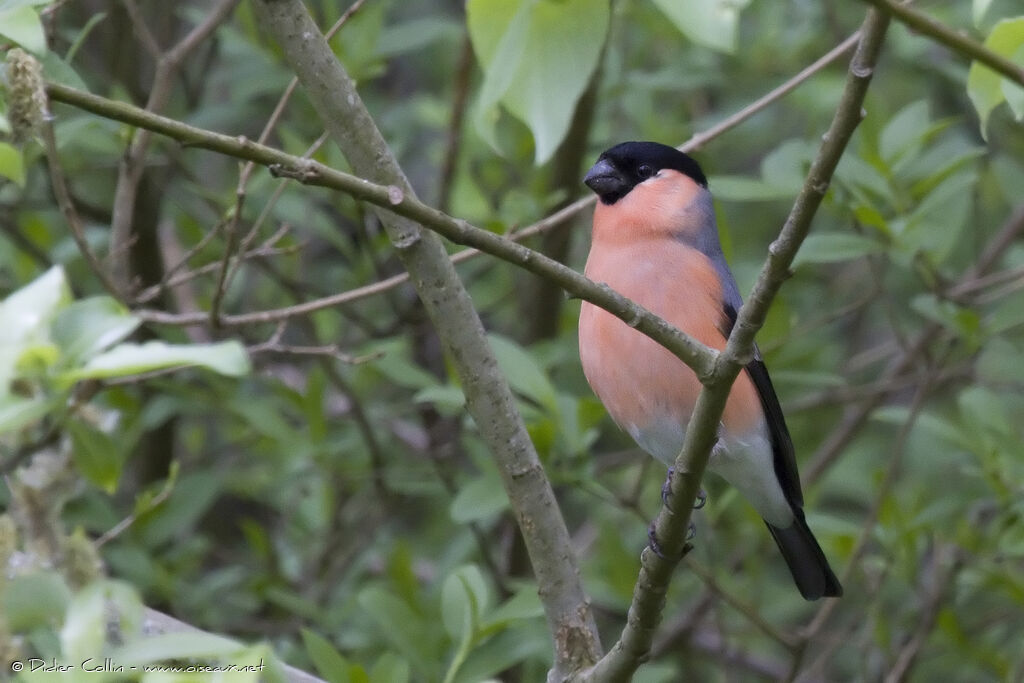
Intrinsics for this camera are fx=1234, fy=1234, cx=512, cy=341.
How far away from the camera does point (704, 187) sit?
367 centimetres

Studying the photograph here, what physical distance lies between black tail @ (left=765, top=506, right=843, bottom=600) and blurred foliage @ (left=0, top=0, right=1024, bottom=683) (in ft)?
0.31

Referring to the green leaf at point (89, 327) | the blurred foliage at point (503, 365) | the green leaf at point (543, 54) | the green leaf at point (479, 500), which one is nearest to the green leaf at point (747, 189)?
the blurred foliage at point (503, 365)

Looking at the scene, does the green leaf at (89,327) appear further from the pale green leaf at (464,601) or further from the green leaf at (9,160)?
the pale green leaf at (464,601)

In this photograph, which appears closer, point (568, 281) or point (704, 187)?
point (568, 281)

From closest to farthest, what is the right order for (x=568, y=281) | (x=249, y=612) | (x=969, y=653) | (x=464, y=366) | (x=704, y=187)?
(x=568, y=281) < (x=464, y=366) < (x=704, y=187) < (x=969, y=653) < (x=249, y=612)

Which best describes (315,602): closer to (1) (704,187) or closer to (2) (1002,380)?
(1) (704,187)

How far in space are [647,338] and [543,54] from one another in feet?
3.90

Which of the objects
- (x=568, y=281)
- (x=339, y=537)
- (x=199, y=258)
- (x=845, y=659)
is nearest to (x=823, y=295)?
(x=845, y=659)

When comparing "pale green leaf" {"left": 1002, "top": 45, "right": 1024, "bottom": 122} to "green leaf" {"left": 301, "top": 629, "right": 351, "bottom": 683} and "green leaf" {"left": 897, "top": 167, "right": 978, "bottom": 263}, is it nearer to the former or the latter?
"green leaf" {"left": 897, "top": 167, "right": 978, "bottom": 263}

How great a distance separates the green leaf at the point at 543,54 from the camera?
6.66ft

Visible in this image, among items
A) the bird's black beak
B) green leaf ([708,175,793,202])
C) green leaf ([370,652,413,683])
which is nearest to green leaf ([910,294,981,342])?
green leaf ([708,175,793,202])

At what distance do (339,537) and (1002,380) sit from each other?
8.46 feet

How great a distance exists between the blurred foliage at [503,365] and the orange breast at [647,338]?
17 cm

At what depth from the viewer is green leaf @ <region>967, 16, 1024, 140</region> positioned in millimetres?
1818
